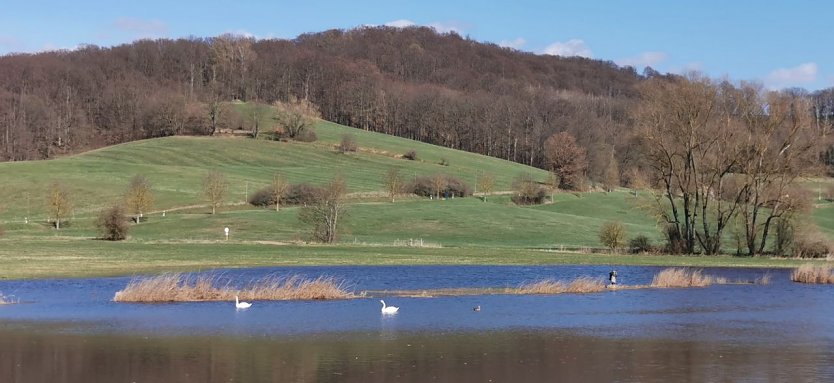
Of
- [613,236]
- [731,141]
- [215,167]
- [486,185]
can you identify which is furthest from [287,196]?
[731,141]

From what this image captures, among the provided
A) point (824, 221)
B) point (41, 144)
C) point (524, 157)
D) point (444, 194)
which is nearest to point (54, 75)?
point (41, 144)

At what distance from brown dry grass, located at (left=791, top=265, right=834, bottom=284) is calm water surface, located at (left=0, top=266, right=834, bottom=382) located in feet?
17.3

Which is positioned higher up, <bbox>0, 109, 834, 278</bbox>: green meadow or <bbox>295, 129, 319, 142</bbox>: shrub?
<bbox>295, 129, 319, 142</bbox>: shrub

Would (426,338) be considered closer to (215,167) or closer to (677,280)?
(677,280)

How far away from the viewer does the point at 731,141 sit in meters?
64.4

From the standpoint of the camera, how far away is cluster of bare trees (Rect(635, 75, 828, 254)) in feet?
207

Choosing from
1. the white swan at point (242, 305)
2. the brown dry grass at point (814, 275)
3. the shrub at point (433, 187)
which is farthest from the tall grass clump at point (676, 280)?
the shrub at point (433, 187)

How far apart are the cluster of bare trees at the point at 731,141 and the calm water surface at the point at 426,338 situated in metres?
24.4

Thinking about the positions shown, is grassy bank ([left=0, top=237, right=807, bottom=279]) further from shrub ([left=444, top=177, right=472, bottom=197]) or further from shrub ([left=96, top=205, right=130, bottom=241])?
shrub ([left=444, top=177, right=472, bottom=197])

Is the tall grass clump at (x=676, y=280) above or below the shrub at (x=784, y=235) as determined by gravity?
below

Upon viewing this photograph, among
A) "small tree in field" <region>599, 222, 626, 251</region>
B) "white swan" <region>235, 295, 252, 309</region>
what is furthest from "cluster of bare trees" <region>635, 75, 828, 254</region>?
"white swan" <region>235, 295, 252, 309</region>

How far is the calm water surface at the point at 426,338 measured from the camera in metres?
21.7

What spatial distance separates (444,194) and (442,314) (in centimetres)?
8354

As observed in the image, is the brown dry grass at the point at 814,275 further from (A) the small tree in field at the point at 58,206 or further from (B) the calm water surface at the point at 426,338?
(A) the small tree in field at the point at 58,206
